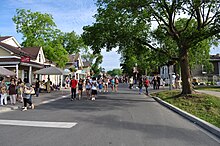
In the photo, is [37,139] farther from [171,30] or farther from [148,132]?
[171,30]

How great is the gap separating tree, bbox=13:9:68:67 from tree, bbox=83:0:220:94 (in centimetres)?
2159

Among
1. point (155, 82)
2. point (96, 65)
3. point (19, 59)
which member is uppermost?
point (96, 65)

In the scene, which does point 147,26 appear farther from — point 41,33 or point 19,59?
point 41,33

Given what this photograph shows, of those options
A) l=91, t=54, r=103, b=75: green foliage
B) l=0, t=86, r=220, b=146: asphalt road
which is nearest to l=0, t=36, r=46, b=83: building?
l=0, t=86, r=220, b=146: asphalt road

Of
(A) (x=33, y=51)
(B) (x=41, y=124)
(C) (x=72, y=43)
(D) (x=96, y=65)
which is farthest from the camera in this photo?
(D) (x=96, y=65)

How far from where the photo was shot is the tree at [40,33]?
1517 inches

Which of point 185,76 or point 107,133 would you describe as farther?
point 185,76

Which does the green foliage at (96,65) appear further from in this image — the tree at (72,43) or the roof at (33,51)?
the roof at (33,51)

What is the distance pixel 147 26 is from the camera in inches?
722

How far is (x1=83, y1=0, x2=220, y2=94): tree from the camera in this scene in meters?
14.4

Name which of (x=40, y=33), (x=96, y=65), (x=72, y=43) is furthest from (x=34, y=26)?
(x=96, y=65)

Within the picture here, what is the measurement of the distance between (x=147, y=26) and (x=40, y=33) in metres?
25.4

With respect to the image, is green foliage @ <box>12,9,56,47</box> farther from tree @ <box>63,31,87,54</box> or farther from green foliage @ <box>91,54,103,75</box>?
green foliage @ <box>91,54,103,75</box>

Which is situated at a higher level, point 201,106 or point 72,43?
point 72,43
